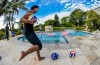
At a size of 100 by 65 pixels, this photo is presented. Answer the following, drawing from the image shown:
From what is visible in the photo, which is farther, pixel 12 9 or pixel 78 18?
pixel 78 18

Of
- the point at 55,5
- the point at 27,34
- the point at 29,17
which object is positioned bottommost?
the point at 27,34

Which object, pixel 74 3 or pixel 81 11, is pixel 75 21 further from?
pixel 74 3

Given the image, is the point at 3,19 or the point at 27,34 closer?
the point at 27,34

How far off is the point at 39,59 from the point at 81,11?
50.7 metres

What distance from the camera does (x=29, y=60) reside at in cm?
805

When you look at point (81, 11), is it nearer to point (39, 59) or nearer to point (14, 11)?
point (14, 11)

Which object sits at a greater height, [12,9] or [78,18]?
[12,9]

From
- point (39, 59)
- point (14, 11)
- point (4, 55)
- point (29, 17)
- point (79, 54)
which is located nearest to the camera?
point (29, 17)

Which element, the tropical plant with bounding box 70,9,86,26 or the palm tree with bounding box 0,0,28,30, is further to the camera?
the tropical plant with bounding box 70,9,86,26

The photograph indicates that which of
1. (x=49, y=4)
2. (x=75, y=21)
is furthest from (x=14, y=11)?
(x=49, y=4)

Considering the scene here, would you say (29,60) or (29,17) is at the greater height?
(29,17)

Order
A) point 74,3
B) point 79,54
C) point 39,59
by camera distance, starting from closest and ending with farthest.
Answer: point 39,59 < point 79,54 < point 74,3

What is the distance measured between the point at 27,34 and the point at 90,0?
67.0m

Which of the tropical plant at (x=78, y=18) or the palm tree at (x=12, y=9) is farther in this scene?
the tropical plant at (x=78, y=18)
